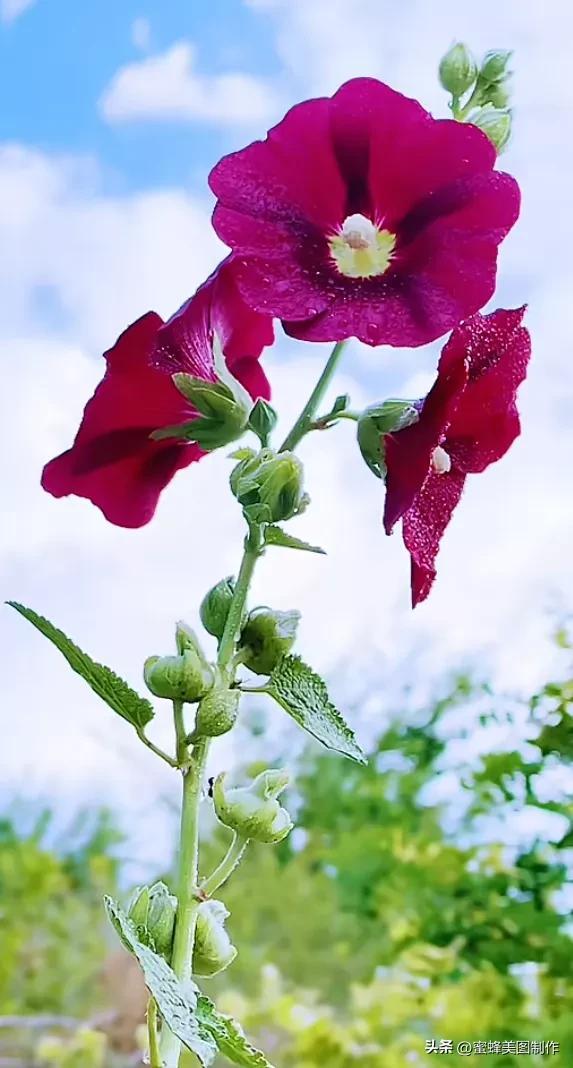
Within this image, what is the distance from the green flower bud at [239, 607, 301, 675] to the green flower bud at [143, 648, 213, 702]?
2 cm

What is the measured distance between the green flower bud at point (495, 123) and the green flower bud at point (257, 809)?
0.54 ft

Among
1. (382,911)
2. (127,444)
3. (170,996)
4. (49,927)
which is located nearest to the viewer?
(170,996)

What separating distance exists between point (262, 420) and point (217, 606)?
0.04m

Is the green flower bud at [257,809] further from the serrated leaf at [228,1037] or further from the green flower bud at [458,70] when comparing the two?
the green flower bud at [458,70]

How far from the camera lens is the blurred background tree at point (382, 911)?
906 millimetres

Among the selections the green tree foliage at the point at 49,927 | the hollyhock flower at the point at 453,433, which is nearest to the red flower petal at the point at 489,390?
the hollyhock flower at the point at 453,433

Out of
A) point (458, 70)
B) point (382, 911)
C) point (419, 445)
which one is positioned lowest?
point (419, 445)

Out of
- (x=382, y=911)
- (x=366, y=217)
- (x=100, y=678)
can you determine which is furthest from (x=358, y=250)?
(x=382, y=911)

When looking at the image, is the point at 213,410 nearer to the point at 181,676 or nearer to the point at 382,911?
the point at 181,676

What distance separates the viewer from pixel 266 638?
29 centimetres

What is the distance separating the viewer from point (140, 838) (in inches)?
55.1

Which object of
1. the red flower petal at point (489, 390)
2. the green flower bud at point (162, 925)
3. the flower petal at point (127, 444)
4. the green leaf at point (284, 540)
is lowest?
the green flower bud at point (162, 925)

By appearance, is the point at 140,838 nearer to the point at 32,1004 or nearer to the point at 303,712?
the point at 32,1004

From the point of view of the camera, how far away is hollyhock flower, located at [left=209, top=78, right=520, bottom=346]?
0.97 feet
